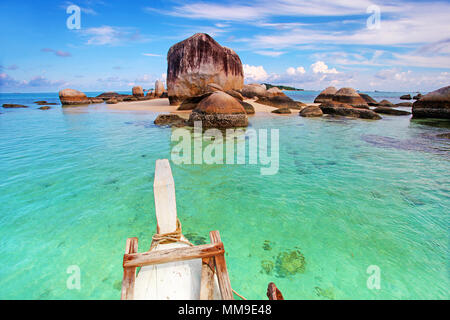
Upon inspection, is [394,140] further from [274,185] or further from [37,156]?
[37,156]

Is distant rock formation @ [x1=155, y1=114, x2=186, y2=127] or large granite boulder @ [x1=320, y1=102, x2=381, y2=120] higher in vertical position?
large granite boulder @ [x1=320, y1=102, x2=381, y2=120]

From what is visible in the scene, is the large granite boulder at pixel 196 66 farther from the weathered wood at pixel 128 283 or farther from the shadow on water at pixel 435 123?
the weathered wood at pixel 128 283

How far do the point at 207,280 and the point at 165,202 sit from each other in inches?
37.6

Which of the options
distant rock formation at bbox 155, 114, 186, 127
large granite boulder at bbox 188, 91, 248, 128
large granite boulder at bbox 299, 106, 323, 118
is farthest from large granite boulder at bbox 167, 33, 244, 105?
large granite boulder at bbox 188, 91, 248, 128

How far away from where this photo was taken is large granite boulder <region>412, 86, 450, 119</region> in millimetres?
17859

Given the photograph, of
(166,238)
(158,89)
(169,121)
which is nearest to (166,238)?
(166,238)

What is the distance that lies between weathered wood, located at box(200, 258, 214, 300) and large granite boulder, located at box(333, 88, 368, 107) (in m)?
29.0

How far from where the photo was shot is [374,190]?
5363 mm

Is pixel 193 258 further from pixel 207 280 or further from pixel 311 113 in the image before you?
pixel 311 113

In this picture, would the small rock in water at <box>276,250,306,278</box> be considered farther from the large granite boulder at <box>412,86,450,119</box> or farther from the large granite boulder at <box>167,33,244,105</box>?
the large granite boulder at <box>412,86,450,119</box>

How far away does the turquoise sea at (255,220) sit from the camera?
2916 mm

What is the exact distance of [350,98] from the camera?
1034 inches

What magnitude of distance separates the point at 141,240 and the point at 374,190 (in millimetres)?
5479
